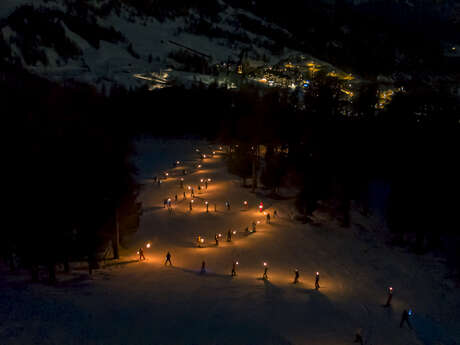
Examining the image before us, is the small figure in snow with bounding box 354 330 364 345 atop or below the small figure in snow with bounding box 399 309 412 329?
atop

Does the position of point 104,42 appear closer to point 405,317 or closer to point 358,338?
point 405,317

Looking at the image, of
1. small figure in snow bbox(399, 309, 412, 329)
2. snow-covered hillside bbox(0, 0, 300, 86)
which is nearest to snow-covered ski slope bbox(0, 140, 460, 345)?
small figure in snow bbox(399, 309, 412, 329)

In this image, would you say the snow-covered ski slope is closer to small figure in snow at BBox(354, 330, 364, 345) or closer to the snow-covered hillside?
small figure in snow at BBox(354, 330, 364, 345)

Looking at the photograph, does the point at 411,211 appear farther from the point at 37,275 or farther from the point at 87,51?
the point at 87,51

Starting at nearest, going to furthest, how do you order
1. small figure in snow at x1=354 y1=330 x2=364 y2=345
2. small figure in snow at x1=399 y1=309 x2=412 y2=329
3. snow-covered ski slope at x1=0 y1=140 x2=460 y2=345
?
snow-covered ski slope at x1=0 y1=140 x2=460 y2=345 → small figure in snow at x1=354 y1=330 x2=364 y2=345 → small figure in snow at x1=399 y1=309 x2=412 y2=329

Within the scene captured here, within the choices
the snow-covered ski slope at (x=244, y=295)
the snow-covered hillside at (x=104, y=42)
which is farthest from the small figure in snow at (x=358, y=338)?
the snow-covered hillside at (x=104, y=42)

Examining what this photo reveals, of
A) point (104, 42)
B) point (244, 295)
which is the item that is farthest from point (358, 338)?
point (104, 42)
